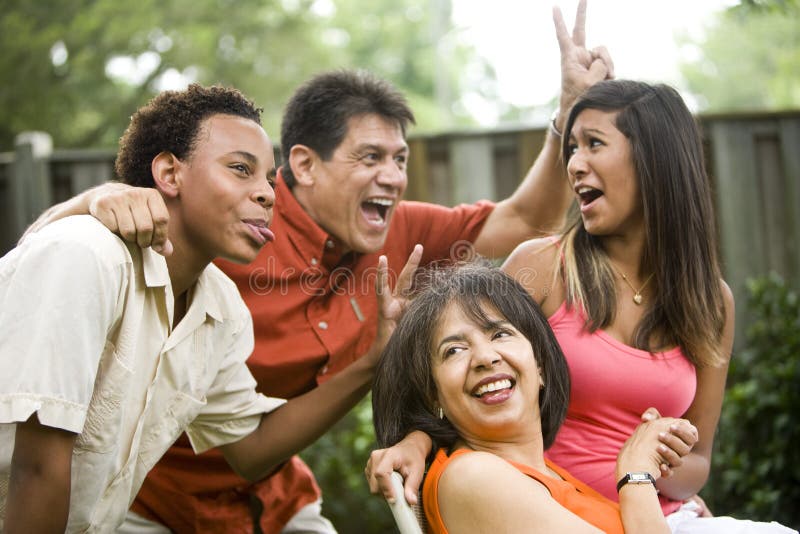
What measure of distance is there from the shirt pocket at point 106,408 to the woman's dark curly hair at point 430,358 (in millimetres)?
722

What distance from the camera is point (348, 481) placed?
466 centimetres

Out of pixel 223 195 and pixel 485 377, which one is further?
pixel 223 195

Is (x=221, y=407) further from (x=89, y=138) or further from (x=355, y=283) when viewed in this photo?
(x=89, y=138)

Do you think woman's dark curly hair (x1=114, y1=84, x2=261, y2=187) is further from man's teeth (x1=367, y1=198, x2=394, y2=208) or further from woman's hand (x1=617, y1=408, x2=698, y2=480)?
woman's hand (x1=617, y1=408, x2=698, y2=480)

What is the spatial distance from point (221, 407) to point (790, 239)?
11.6 ft

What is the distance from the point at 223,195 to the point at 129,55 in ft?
37.2

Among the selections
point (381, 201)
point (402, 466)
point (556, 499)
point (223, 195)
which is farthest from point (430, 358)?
point (381, 201)

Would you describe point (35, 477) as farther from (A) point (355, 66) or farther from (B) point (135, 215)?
(A) point (355, 66)

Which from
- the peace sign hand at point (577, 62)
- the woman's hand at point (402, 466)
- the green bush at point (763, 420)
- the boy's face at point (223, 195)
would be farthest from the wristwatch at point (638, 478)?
the green bush at point (763, 420)

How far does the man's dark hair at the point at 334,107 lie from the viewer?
3.45 m

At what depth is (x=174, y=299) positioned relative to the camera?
8.58ft

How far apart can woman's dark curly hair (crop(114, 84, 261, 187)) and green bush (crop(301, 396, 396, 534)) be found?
233 centimetres

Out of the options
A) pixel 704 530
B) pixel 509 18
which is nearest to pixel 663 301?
pixel 704 530

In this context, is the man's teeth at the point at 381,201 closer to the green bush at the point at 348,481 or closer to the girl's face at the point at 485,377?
the girl's face at the point at 485,377
